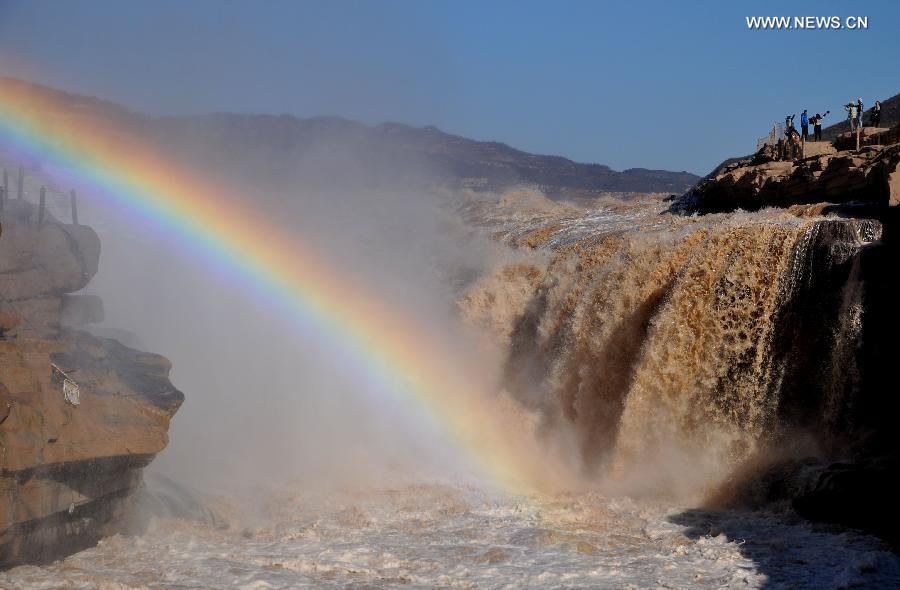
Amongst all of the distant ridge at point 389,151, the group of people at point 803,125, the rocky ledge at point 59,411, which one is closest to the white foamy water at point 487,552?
the rocky ledge at point 59,411

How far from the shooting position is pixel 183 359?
19.9 meters

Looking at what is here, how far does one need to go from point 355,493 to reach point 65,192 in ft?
88.6

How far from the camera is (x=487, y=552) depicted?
11086 mm

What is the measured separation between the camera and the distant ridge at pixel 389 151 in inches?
2320

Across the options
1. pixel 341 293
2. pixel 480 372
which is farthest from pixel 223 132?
pixel 480 372

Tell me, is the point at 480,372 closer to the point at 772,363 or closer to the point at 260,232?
the point at 772,363

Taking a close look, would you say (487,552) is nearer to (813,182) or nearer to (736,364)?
(736,364)

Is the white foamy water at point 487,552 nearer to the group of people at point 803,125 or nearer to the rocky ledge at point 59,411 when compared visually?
the rocky ledge at point 59,411

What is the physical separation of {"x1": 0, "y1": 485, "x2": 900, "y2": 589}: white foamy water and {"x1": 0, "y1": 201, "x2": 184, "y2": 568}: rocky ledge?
1.55ft

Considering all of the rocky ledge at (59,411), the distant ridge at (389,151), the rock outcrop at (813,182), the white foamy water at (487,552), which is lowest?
the white foamy water at (487,552)

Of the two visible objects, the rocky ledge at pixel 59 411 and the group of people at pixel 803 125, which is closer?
the rocky ledge at pixel 59 411

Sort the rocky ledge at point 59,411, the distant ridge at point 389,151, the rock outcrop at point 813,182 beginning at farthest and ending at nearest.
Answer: the distant ridge at point 389,151, the rock outcrop at point 813,182, the rocky ledge at point 59,411

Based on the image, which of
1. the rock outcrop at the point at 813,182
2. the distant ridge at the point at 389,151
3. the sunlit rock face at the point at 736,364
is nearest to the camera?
the sunlit rock face at the point at 736,364

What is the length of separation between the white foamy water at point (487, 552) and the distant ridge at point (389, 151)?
1622 inches
